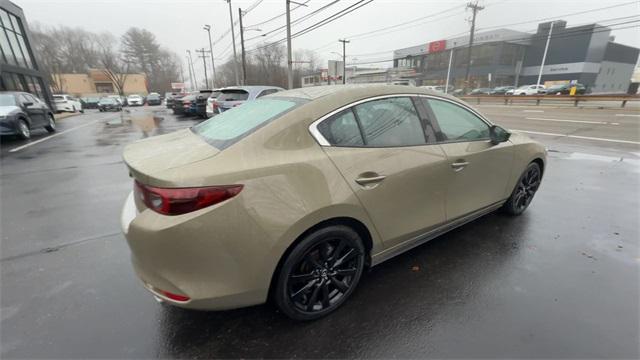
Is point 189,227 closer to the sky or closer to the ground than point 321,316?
closer to the sky

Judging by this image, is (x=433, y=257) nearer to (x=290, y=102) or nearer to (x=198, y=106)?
(x=290, y=102)

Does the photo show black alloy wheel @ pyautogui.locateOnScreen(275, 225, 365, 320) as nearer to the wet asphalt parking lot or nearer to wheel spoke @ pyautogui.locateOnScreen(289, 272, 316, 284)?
wheel spoke @ pyautogui.locateOnScreen(289, 272, 316, 284)

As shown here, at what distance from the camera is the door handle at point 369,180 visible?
208 centimetres

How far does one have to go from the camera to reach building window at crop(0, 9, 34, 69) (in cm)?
1762

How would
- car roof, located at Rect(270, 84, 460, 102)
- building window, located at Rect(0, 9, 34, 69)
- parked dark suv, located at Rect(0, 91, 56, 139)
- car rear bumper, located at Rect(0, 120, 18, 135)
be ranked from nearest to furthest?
car roof, located at Rect(270, 84, 460, 102)
car rear bumper, located at Rect(0, 120, 18, 135)
parked dark suv, located at Rect(0, 91, 56, 139)
building window, located at Rect(0, 9, 34, 69)

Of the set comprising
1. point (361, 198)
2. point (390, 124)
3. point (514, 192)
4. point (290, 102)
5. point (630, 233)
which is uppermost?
point (290, 102)

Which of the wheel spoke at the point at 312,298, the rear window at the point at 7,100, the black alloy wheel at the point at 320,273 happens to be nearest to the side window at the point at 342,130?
the black alloy wheel at the point at 320,273

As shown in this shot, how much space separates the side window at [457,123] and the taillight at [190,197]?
6.50 feet

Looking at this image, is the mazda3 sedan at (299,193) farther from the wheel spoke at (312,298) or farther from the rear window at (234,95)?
the rear window at (234,95)

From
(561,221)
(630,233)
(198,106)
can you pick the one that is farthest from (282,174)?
(198,106)

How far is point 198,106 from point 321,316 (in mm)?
16209

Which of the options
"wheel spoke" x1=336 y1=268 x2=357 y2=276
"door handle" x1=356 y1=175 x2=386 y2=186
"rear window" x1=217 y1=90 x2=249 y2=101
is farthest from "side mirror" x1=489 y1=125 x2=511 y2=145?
"rear window" x1=217 y1=90 x2=249 y2=101

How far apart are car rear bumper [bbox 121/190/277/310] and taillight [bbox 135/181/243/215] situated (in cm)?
3

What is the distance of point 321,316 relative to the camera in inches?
86.0
